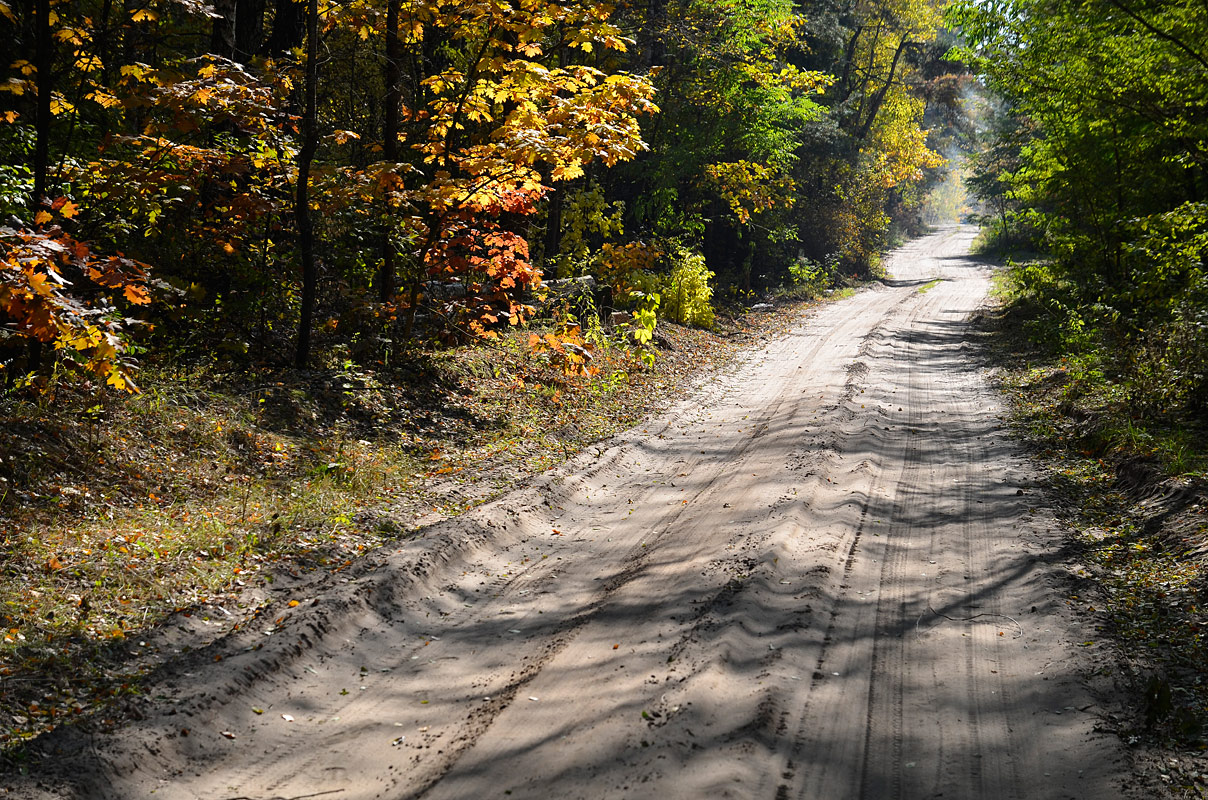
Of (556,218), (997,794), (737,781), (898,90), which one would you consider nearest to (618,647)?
(737,781)

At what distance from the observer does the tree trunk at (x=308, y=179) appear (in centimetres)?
820

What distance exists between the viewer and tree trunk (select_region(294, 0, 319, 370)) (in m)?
8.20

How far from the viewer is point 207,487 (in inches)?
257

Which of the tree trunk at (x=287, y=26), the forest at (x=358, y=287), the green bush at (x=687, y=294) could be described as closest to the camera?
the forest at (x=358, y=287)

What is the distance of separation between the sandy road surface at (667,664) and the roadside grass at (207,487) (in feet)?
1.51

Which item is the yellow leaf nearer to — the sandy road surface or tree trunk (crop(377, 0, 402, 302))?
the sandy road surface

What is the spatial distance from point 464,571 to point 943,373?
1167 cm

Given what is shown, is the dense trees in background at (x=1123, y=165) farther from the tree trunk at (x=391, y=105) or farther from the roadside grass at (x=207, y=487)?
the tree trunk at (x=391, y=105)

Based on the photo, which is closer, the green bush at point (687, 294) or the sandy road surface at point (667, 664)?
the sandy road surface at point (667, 664)

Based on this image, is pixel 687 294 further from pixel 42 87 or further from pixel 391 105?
pixel 42 87

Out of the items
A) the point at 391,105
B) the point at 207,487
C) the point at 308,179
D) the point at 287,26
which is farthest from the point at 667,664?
the point at 287,26

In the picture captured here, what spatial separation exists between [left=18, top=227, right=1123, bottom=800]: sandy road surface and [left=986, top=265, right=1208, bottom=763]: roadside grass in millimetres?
335

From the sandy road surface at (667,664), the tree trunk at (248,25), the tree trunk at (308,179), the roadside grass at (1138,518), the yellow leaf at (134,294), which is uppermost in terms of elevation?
the tree trunk at (248,25)

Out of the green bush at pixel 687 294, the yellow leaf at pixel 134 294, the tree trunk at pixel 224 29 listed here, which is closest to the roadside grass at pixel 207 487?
the yellow leaf at pixel 134 294
